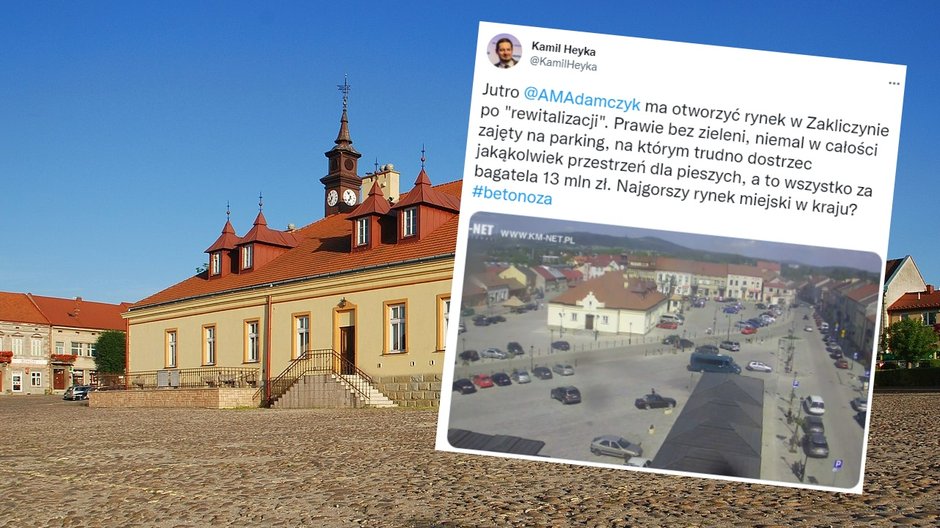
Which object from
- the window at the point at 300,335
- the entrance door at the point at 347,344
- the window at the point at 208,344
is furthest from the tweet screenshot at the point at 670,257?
the window at the point at 208,344

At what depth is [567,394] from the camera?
8.57ft

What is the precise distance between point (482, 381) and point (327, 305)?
75.1ft

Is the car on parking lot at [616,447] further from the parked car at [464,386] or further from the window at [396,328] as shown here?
the window at [396,328]

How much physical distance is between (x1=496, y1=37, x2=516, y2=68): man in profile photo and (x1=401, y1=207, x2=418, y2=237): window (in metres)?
20.9

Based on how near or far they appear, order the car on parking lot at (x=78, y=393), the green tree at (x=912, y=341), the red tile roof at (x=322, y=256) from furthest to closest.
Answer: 1. the green tree at (x=912, y=341)
2. the car on parking lot at (x=78, y=393)
3. the red tile roof at (x=322, y=256)

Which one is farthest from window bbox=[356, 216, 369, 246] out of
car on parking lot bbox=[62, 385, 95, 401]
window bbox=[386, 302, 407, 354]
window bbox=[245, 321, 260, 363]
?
car on parking lot bbox=[62, 385, 95, 401]

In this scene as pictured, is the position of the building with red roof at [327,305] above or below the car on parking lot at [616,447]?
above

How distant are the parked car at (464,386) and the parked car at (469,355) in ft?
0.23

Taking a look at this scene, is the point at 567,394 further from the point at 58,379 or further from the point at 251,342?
the point at 58,379

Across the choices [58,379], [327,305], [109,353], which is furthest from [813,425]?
[58,379]

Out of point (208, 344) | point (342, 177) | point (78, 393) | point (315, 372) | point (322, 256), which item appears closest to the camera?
point (315, 372)

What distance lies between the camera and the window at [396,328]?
2269cm

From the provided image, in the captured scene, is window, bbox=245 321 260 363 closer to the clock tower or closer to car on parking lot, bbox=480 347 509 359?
the clock tower

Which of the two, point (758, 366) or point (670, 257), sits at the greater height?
point (670, 257)
